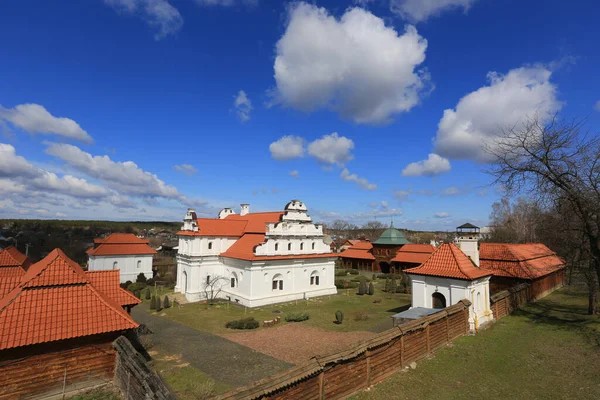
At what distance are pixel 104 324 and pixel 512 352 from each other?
57.2ft

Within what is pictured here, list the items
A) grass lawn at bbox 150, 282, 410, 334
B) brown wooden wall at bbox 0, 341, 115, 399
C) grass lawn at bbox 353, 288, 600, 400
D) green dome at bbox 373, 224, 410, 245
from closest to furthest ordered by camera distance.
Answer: brown wooden wall at bbox 0, 341, 115, 399, grass lawn at bbox 353, 288, 600, 400, grass lawn at bbox 150, 282, 410, 334, green dome at bbox 373, 224, 410, 245

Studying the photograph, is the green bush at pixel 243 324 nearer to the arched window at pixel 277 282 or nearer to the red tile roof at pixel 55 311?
the arched window at pixel 277 282

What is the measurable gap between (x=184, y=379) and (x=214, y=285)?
18.5 metres

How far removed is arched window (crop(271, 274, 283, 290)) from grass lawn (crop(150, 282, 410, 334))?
66.1 inches

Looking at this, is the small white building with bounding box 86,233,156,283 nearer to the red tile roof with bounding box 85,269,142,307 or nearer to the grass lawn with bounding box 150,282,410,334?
the grass lawn with bounding box 150,282,410,334

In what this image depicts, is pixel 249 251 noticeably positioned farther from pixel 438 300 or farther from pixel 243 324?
pixel 438 300

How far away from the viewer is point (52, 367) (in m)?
10.8

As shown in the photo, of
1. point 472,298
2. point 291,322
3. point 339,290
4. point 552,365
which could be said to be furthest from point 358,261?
point 552,365

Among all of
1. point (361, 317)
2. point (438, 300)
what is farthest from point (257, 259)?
point (438, 300)

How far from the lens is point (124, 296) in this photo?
48.6 ft

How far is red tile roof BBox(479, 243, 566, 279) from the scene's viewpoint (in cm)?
2569

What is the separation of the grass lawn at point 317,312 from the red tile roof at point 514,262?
25.8 ft

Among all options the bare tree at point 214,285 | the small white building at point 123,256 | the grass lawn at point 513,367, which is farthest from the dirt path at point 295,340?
the small white building at point 123,256

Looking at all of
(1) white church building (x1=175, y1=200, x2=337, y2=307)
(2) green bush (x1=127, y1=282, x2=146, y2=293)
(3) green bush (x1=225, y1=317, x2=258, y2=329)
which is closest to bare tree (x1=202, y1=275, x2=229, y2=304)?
(1) white church building (x1=175, y1=200, x2=337, y2=307)
